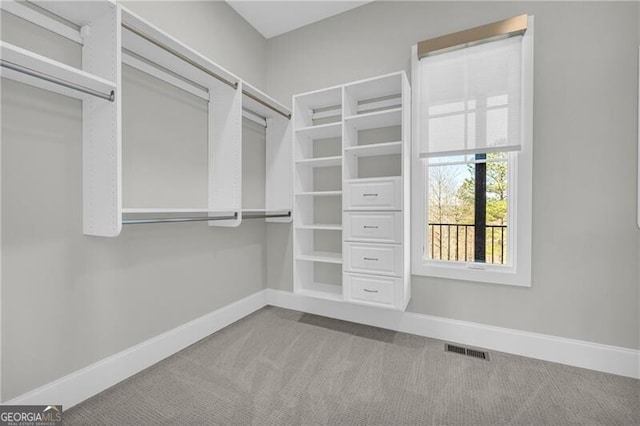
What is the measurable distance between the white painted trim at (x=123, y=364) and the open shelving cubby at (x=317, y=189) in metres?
0.81

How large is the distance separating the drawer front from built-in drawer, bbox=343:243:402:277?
6cm

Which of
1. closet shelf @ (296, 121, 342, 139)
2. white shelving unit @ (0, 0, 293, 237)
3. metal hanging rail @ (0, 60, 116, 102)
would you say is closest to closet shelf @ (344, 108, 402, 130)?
closet shelf @ (296, 121, 342, 139)

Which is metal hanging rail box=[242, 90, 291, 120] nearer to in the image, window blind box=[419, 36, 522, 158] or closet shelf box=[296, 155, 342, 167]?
closet shelf box=[296, 155, 342, 167]

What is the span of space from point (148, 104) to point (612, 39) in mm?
3120

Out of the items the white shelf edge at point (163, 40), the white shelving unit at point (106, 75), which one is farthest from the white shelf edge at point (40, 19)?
the white shelf edge at point (163, 40)

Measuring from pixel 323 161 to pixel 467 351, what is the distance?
6.28 ft

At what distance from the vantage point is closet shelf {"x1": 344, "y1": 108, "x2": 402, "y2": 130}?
2.25 m

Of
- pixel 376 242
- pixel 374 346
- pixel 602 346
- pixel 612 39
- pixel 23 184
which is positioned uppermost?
pixel 612 39

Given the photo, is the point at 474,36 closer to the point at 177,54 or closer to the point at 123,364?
the point at 177,54

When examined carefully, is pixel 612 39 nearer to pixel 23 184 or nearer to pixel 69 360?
pixel 23 184

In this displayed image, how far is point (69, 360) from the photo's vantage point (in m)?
1.56

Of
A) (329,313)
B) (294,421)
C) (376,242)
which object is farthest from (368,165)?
(294,421)

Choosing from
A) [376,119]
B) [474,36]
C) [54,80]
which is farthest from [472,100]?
[54,80]

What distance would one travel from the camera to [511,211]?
2217 millimetres
